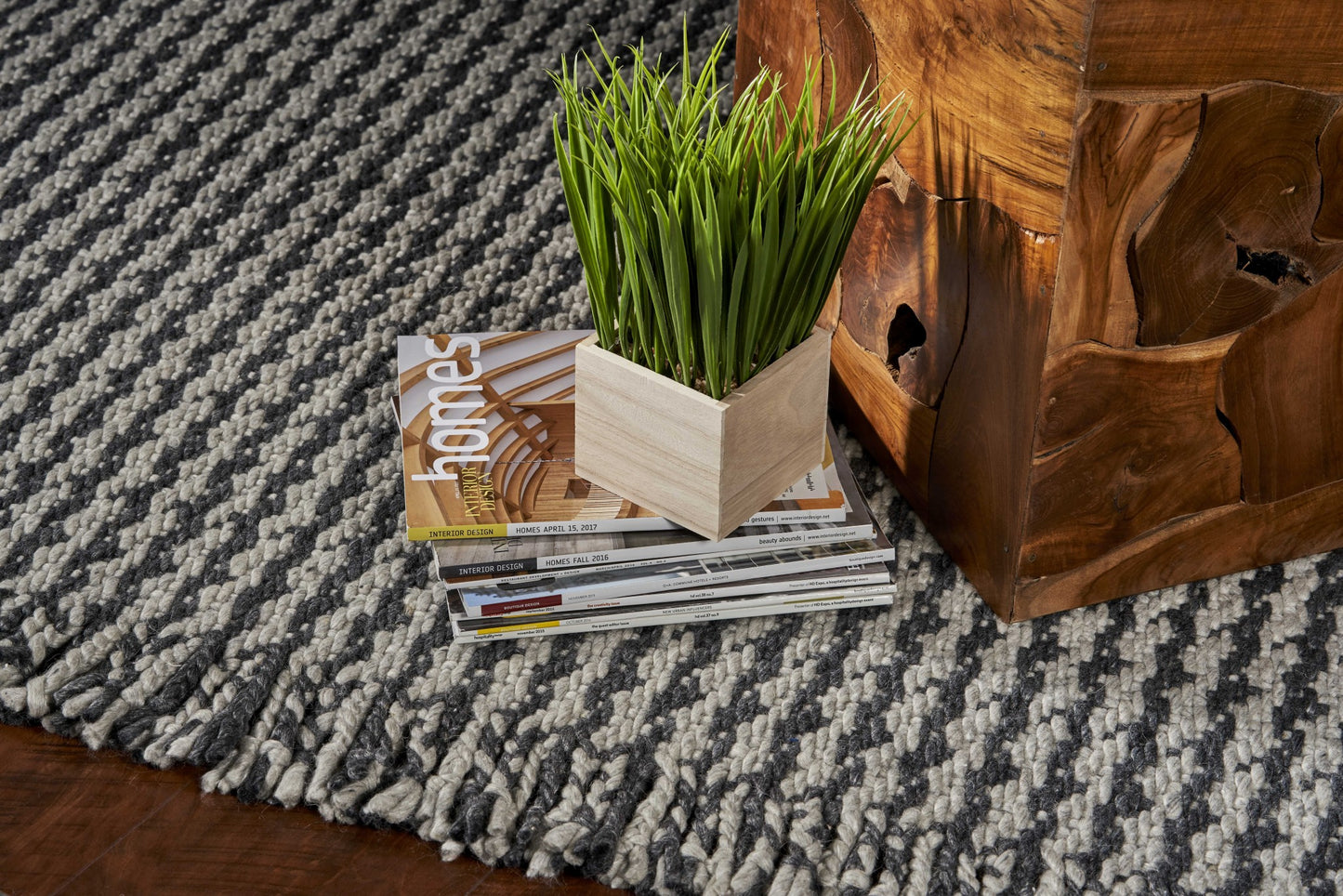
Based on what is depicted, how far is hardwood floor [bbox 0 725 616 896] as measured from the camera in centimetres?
58

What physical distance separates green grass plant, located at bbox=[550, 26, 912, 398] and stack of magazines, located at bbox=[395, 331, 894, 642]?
0.31 ft

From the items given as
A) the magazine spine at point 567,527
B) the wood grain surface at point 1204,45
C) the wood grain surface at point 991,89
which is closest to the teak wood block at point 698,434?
the magazine spine at point 567,527

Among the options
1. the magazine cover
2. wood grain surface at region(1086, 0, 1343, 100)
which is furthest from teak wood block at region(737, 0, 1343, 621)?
the magazine cover

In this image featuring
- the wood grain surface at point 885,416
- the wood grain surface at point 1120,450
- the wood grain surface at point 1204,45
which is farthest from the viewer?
the wood grain surface at point 885,416

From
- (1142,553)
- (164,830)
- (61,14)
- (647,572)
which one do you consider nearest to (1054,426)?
(1142,553)

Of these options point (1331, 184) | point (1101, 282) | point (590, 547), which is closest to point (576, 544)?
point (590, 547)

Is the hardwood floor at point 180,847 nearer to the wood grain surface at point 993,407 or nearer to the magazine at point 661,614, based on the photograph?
the magazine at point 661,614

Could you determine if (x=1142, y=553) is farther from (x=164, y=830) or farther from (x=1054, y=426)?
(x=164, y=830)

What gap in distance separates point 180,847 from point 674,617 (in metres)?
0.28

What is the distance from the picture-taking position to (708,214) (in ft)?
1.94

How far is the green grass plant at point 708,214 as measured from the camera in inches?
23.8

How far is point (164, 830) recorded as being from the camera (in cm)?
60

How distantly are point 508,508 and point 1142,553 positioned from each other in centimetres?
38

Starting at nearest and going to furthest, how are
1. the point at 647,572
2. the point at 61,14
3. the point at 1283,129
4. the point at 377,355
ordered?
the point at 1283,129
the point at 647,572
the point at 377,355
the point at 61,14
